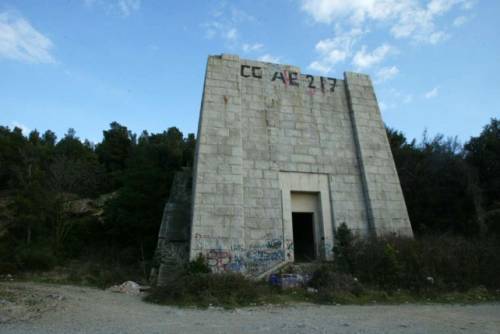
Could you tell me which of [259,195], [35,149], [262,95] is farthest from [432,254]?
[35,149]

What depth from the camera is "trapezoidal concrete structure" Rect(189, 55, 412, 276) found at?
10625mm

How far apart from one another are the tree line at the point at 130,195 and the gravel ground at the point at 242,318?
6572mm

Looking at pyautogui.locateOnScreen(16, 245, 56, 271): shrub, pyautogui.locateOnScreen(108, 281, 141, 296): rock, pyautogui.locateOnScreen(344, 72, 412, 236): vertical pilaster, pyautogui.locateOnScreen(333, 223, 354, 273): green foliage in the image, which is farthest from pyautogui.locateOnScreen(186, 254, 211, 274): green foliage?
pyautogui.locateOnScreen(16, 245, 56, 271): shrub

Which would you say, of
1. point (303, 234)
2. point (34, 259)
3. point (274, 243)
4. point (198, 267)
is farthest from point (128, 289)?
point (34, 259)

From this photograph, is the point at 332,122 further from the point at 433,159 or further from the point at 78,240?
the point at 78,240

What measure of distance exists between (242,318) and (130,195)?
648 inches

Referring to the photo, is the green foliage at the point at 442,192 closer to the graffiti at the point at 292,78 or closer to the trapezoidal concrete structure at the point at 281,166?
the trapezoidal concrete structure at the point at 281,166

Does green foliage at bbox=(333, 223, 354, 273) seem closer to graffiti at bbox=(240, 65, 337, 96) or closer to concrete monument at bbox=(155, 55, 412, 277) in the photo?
concrete monument at bbox=(155, 55, 412, 277)

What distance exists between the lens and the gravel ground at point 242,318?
5.34 metres

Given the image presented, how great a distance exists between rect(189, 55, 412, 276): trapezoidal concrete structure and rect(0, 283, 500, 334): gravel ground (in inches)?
125

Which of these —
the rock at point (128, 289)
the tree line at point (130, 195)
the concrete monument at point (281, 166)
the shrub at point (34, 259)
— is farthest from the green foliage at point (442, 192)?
the shrub at point (34, 259)

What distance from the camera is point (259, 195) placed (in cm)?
1134

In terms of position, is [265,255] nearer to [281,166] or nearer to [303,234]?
[281,166]

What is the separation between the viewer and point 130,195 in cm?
2109
